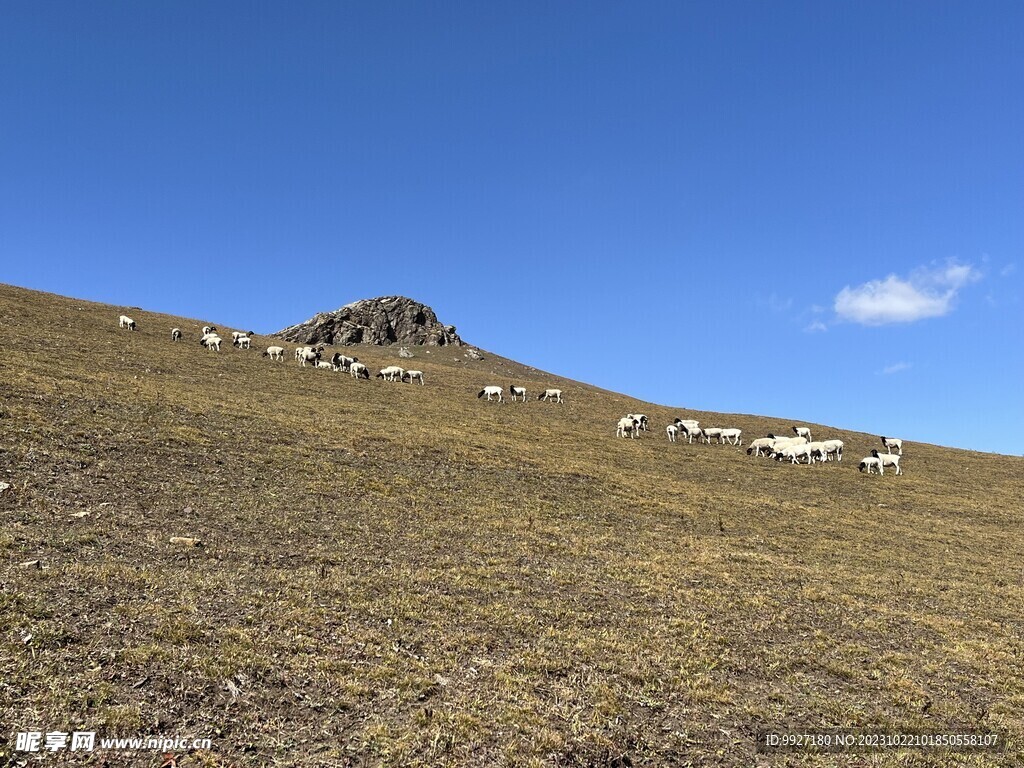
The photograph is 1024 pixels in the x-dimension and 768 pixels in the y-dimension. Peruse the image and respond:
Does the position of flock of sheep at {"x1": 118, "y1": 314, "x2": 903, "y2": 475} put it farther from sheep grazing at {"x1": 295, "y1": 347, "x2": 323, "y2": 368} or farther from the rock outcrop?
the rock outcrop

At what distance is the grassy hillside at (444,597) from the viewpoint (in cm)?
810

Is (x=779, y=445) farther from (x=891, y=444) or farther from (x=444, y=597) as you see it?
(x=444, y=597)

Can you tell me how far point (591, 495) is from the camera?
84.1 feet

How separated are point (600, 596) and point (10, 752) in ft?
36.8

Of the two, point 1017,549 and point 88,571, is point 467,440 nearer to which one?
point 88,571

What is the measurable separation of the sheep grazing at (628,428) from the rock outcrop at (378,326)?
3116 inches

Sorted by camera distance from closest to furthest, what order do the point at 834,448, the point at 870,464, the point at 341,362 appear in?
the point at 870,464 < the point at 834,448 < the point at 341,362

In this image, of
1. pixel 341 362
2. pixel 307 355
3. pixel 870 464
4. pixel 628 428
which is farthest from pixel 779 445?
pixel 307 355

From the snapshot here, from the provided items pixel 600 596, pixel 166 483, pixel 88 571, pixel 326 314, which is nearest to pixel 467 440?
pixel 166 483

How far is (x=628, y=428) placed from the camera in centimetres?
4378

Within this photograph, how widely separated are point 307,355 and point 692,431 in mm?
35076

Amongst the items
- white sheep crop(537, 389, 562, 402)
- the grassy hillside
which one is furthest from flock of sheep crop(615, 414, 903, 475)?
white sheep crop(537, 389, 562, 402)

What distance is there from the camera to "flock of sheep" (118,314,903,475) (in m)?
40.4

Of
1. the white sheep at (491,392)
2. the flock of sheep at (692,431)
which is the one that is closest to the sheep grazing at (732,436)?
the flock of sheep at (692,431)
